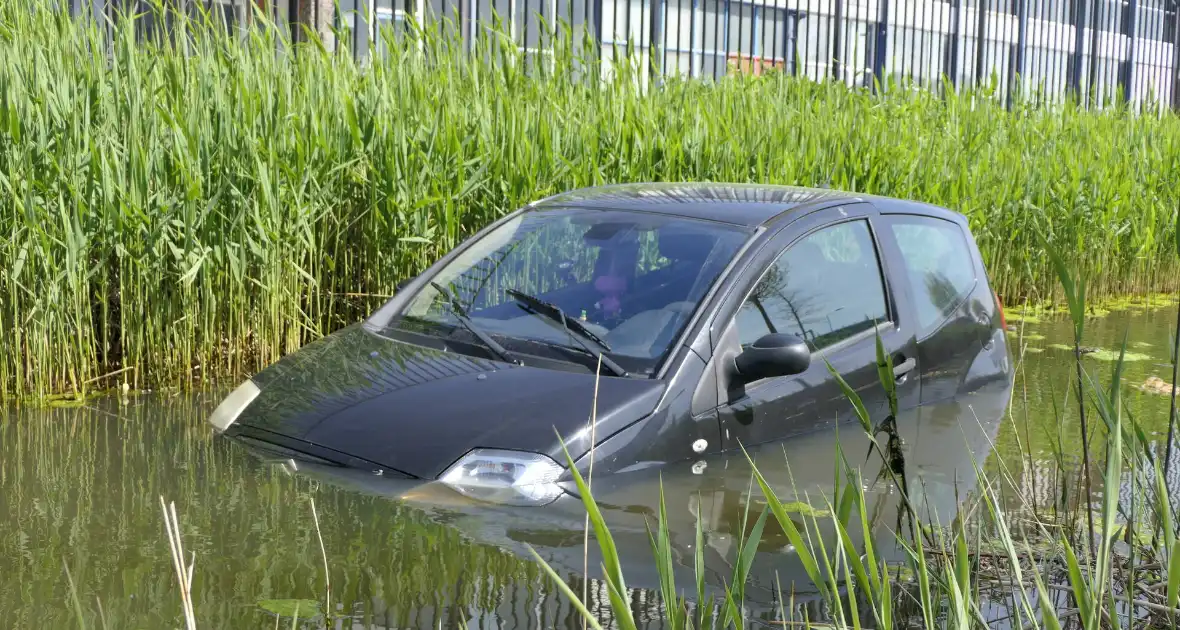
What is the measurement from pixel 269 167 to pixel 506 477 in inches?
127

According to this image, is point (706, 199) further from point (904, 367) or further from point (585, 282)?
point (904, 367)

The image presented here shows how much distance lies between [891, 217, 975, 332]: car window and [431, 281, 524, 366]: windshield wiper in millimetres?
1806

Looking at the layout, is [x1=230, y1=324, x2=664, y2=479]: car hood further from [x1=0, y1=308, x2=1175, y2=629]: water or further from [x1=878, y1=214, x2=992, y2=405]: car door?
[x1=878, y1=214, x2=992, y2=405]: car door

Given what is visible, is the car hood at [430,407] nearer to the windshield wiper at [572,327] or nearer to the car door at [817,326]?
the windshield wiper at [572,327]

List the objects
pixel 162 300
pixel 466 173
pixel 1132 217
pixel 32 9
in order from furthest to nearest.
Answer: pixel 1132 217
pixel 466 173
pixel 32 9
pixel 162 300

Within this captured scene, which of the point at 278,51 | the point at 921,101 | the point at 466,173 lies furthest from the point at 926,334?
the point at 921,101

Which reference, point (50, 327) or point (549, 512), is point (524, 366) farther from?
point (50, 327)

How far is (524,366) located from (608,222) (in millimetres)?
899

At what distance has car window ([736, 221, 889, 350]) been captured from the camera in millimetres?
4758

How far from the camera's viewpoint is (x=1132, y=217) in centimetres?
1148

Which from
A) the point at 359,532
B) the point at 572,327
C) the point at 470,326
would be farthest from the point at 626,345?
the point at 359,532

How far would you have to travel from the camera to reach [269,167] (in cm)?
663

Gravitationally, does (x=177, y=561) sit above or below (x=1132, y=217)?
above

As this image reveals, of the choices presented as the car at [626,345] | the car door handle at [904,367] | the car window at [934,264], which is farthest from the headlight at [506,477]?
the car window at [934,264]
